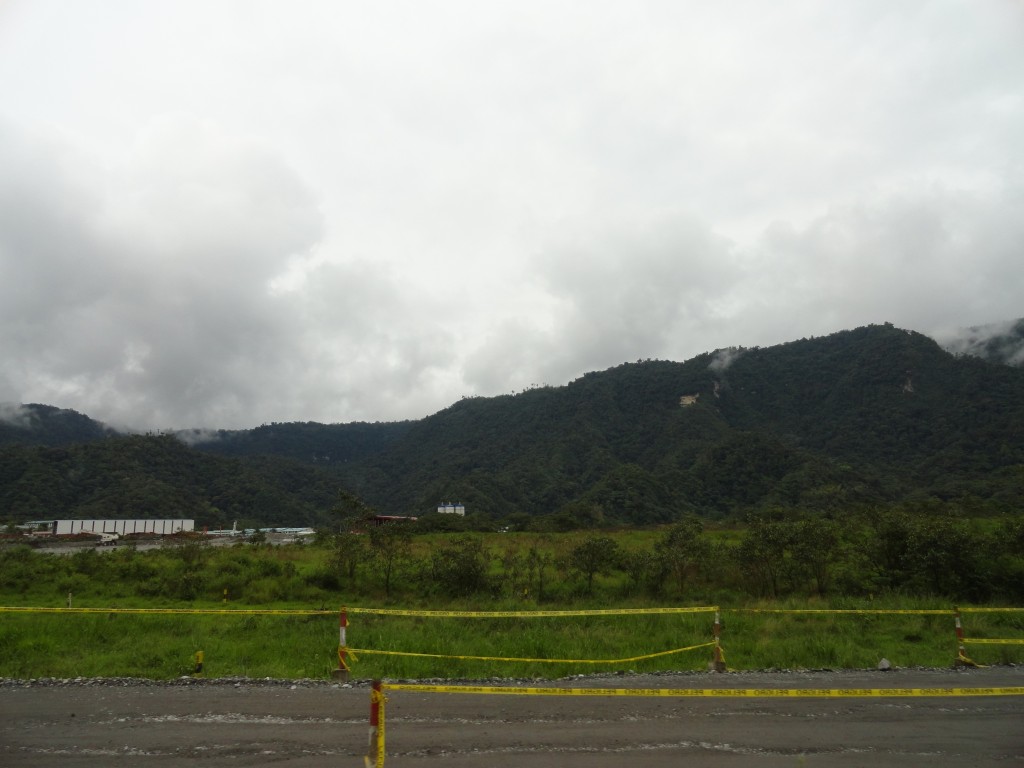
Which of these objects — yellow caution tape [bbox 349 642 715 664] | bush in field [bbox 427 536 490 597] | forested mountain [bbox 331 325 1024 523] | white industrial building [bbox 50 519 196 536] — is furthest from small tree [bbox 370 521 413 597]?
white industrial building [bbox 50 519 196 536]

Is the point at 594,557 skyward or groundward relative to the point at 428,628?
skyward

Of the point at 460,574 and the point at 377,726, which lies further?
the point at 460,574

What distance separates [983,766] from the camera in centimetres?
666

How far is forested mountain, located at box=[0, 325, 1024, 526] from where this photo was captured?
84.7 meters

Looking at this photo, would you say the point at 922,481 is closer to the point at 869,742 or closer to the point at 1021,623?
the point at 1021,623

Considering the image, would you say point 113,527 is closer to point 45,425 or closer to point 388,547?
point 388,547

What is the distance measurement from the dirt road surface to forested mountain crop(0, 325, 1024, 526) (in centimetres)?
3972

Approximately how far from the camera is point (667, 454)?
11762cm

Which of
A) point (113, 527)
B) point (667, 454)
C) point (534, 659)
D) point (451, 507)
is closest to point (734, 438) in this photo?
point (667, 454)

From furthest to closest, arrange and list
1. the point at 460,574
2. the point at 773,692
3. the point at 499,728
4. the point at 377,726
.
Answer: the point at 460,574 < the point at 773,692 < the point at 499,728 < the point at 377,726

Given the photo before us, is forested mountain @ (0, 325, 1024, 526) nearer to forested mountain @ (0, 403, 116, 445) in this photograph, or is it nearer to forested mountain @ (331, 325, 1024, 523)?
forested mountain @ (331, 325, 1024, 523)

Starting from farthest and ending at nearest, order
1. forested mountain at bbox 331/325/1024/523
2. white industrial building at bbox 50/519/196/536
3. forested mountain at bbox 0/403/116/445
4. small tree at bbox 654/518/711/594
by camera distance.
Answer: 1. forested mountain at bbox 0/403/116/445
2. forested mountain at bbox 331/325/1024/523
3. white industrial building at bbox 50/519/196/536
4. small tree at bbox 654/518/711/594

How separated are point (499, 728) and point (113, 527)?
8218 centimetres

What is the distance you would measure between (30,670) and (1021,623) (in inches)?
892
